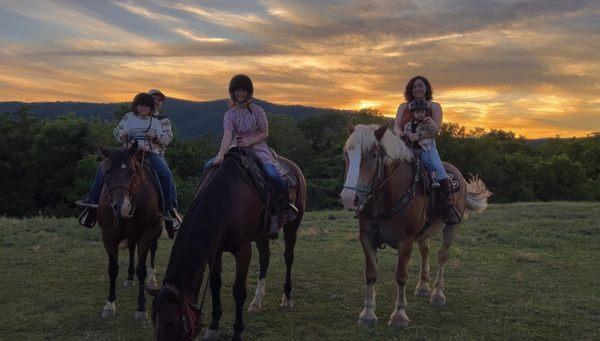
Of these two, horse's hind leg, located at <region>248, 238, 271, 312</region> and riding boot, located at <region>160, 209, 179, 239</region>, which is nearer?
horse's hind leg, located at <region>248, 238, 271, 312</region>

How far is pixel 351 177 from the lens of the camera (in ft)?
17.7

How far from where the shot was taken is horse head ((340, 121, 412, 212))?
5355 millimetres

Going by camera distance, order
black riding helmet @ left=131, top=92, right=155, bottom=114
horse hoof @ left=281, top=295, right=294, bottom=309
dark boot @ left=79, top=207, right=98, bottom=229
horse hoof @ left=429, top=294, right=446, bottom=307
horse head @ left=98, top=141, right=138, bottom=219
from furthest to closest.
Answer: black riding helmet @ left=131, top=92, right=155, bottom=114 → horse hoof @ left=429, top=294, right=446, bottom=307 → dark boot @ left=79, top=207, right=98, bottom=229 → horse hoof @ left=281, top=295, right=294, bottom=309 → horse head @ left=98, top=141, right=138, bottom=219

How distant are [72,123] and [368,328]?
46932mm

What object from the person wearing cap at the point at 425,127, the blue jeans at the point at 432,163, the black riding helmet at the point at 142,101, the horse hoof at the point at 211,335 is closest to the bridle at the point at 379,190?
the blue jeans at the point at 432,163

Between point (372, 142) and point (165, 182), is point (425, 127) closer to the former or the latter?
point (372, 142)

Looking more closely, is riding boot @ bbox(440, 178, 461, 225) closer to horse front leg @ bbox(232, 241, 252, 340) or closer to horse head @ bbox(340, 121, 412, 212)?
horse head @ bbox(340, 121, 412, 212)

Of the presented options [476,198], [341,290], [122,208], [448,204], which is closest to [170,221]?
Result: [122,208]

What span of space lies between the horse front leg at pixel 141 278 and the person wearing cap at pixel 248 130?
5.11ft

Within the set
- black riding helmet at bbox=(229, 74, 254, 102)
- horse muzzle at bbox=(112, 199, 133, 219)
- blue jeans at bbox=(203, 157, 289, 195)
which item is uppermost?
black riding helmet at bbox=(229, 74, 254, 102)

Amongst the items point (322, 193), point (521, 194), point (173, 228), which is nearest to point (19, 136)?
point (322, 193)

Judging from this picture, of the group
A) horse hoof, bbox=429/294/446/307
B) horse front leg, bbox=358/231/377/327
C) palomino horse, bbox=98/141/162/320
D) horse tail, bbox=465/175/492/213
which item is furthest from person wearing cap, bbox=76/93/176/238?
horse tail, bbox=465/175/492/213

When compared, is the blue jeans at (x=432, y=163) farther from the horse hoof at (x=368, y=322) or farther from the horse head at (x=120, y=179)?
the horse head at (x=120, y=179)

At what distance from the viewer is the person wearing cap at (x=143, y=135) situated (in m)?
6.97
